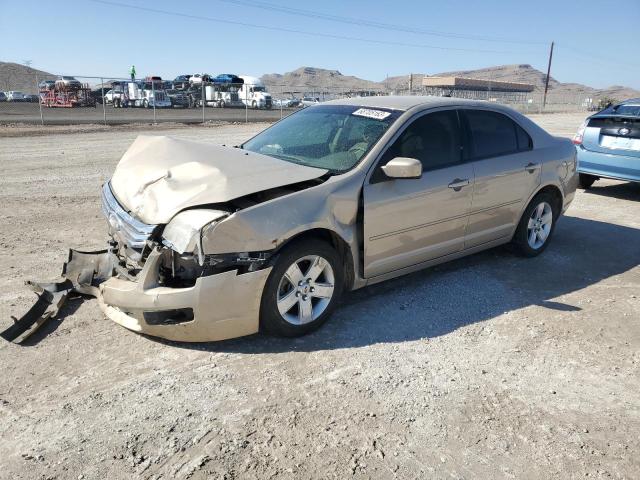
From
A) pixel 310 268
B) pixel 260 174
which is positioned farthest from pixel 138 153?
pixel 310 268

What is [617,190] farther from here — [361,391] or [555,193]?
[361,391]

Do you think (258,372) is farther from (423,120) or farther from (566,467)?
(423,120)

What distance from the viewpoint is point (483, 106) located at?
16.9 feet

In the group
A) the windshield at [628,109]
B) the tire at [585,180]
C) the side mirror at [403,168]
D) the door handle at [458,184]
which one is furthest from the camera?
the tire at [585,180]

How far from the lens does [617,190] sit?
32.5 feet

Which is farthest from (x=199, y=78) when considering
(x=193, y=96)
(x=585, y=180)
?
(x=585, y=180)

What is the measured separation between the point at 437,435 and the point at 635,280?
11.8ft

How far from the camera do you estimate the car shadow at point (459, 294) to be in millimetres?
3811

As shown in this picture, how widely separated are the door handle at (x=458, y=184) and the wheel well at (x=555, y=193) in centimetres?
141

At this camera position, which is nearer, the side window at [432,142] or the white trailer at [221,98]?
the side window at [432,142]

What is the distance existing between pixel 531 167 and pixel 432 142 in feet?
4.78

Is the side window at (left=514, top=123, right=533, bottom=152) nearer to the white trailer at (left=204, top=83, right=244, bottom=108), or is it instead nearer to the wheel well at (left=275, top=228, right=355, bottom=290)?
the wheel well at (left=275, top=228, right=355, bottom=290)

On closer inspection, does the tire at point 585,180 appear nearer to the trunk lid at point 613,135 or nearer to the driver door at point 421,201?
the trunk lid at point 613,135

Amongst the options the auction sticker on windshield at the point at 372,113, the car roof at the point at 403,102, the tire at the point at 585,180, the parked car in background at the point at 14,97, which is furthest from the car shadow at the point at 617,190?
the parked car in background at the point at 14,97
